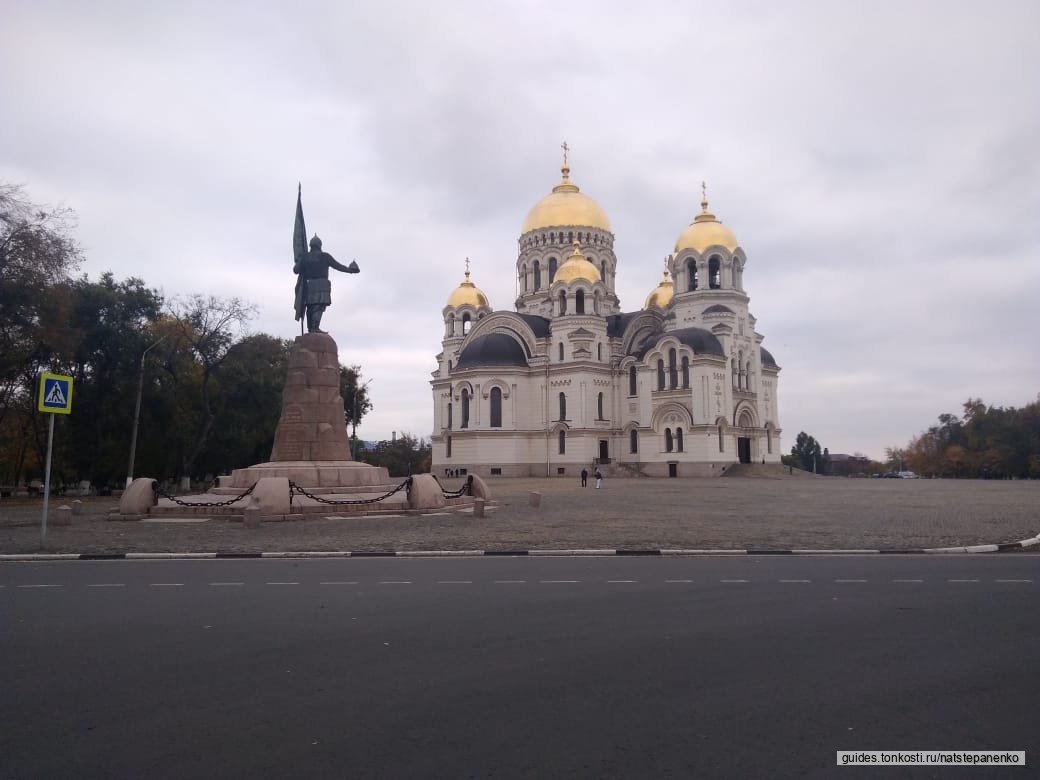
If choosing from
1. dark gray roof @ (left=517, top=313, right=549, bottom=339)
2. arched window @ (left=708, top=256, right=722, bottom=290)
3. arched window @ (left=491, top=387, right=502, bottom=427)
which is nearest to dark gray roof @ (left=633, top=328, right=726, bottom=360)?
arched window @ (left=708, top=256, right=722, bottom=290)

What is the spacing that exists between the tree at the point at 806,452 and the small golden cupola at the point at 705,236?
42.0m

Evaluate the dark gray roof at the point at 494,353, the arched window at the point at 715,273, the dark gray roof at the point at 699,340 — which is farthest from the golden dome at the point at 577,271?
the arched window at the point at 715,273

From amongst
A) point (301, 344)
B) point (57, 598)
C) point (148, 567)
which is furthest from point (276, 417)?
point (57, 598)

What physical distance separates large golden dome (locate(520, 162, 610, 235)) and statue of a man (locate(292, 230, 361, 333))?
45432 millimetres

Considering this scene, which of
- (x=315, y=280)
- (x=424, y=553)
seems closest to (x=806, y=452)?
(x=315, y=280)

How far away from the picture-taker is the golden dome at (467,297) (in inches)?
2881

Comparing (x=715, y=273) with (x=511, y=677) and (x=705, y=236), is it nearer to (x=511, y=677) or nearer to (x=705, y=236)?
(x=705, y=236)

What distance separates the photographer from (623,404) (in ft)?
203

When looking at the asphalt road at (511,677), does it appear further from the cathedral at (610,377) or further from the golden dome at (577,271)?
the golden dome at (577,271)

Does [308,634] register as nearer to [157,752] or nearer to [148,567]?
[157,752]

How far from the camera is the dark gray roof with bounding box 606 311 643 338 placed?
216 ft

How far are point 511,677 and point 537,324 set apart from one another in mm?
60044

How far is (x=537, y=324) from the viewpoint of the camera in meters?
65.5

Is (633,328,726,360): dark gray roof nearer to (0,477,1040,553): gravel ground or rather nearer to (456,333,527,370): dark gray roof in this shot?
(456,333,527,370): dark gray roof
